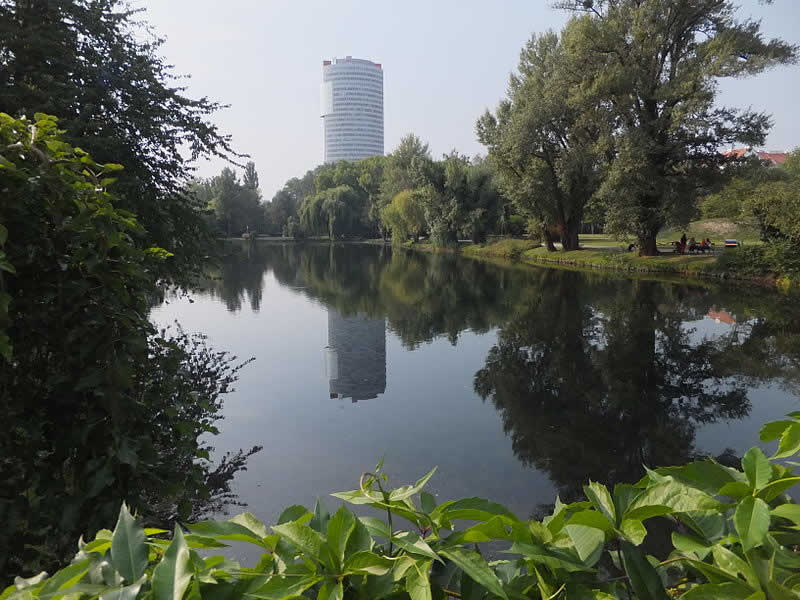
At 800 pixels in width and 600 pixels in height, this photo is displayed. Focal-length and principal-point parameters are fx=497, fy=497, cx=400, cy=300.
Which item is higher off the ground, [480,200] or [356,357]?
[480,200]

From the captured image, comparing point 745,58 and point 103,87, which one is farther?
point 745,58

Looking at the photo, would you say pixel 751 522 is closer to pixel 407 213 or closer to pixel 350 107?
pixel 407 213

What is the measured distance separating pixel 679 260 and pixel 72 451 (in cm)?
2799

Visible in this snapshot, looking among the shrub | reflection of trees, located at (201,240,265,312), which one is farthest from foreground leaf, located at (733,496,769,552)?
the shrub

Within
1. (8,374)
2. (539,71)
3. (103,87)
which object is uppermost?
(539,71)

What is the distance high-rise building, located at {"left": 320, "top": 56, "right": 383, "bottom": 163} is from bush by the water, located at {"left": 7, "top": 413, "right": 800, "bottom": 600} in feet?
591

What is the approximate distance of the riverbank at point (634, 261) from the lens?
2159cm

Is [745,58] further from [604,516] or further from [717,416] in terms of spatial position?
[604,516]

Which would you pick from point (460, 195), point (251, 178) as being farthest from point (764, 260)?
point (251, 178)

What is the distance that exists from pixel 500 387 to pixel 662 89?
67.0ft

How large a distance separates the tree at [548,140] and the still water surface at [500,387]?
1119 centimetres

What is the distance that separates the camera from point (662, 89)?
74.6 ft

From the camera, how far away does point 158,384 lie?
2619 mm

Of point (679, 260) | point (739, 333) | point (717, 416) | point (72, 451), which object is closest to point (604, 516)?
point (72, 451)
